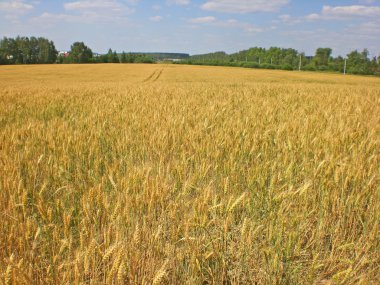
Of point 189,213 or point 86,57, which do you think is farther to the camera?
point 86,57

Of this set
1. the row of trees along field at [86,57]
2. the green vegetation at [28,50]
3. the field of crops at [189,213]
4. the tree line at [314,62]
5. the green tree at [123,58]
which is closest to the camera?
the field of crops at [189,213]

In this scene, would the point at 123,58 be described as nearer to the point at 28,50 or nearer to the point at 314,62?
the point at 28,50

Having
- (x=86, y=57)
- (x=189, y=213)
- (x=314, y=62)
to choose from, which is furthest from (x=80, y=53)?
(x=189, y=213)

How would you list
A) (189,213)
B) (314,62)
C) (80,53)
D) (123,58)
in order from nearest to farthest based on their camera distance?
(189,213)
(80,53)
(123,58)
(314,62)

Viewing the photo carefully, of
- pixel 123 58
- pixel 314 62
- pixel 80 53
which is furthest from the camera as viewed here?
pixel 314 62

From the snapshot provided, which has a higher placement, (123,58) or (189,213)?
(123,58)

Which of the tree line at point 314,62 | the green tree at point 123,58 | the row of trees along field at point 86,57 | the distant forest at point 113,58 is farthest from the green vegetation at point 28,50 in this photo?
the tree line at point 314,62

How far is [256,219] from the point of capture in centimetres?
181

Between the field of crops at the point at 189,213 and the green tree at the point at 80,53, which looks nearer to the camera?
the field of crops at the point at 189,213

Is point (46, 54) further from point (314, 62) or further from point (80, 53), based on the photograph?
point (314, 62)

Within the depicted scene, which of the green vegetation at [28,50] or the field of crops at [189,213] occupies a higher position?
the green vegetation at [28,50]

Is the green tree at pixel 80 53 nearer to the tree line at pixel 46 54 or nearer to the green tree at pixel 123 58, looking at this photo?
the tree line at pixel 46 54

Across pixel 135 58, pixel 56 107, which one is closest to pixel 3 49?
pixel 135 58

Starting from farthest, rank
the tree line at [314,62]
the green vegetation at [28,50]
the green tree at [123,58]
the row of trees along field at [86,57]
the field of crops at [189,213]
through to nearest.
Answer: the green tree at [123,58], the row of trees along field at [86,57], the green vegetation at [28,50], the tree line at [314,62], the field of crops at [189,213]
